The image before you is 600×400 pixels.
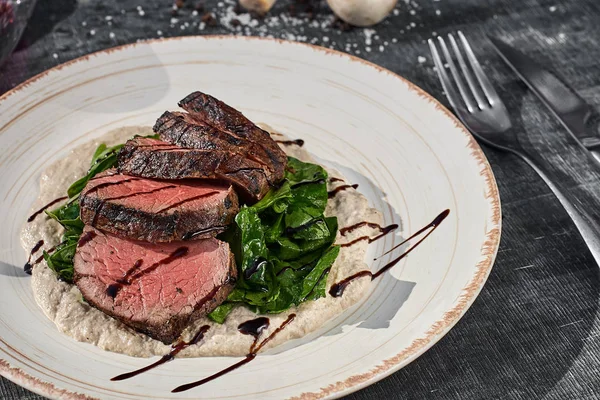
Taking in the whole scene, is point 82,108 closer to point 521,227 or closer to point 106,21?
point 106,21

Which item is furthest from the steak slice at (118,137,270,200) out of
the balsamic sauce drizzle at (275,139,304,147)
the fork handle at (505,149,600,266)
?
the fork handle at (505,149,600,266)

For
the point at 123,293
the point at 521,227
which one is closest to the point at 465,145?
the point at 521,227

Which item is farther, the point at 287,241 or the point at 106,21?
the point at 106,21

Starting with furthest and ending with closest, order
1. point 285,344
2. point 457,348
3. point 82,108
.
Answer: point 82,108 < point 457,348 < point 285,344

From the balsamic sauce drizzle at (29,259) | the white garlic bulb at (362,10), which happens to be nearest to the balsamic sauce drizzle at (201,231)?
the balsamic sauce drizzle at (29,259)

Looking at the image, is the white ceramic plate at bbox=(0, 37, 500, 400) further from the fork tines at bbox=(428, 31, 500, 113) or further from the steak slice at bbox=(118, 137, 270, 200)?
the steak slice at bbox=(118, 137, 270, 200)

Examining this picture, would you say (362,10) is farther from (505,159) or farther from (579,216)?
(579,216)

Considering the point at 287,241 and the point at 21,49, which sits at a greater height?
the point at 21,49
